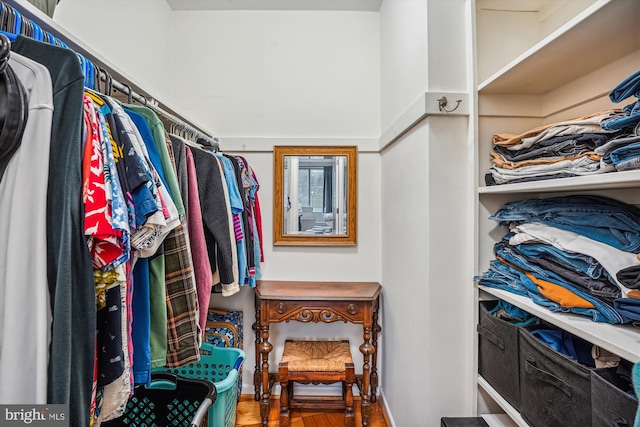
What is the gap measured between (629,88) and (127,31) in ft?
7.41

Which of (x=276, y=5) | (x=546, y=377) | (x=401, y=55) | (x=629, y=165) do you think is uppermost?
(x=276, y=5)

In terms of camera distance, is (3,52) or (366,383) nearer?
(3,52)

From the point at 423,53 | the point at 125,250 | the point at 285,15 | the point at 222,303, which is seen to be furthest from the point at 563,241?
the point at 285,15

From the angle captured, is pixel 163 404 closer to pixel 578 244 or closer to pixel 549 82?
pixel 578 244

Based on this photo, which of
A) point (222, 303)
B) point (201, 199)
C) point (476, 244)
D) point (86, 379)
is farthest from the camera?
point (222, 303)

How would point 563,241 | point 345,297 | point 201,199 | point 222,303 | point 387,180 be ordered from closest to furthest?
point 563,241 < point 201,199 < point 345,297 < point 387,180 < point 222,303

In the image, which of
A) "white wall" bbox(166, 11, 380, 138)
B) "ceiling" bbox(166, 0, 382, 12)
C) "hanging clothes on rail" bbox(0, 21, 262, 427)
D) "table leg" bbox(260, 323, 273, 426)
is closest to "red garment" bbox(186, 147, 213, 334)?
"hanging clothes on rail" bbox(0, 21, 262, 427)

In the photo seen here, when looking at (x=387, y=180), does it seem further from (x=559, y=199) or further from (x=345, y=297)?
(x=559, y=199)

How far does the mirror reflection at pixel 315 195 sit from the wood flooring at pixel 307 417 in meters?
1.15

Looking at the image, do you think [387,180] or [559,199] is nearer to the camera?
[559,199]

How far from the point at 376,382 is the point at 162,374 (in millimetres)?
1307

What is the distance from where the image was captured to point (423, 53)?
4.16 feet

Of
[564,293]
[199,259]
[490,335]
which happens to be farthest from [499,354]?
[199,259]

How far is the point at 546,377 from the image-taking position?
84cm
